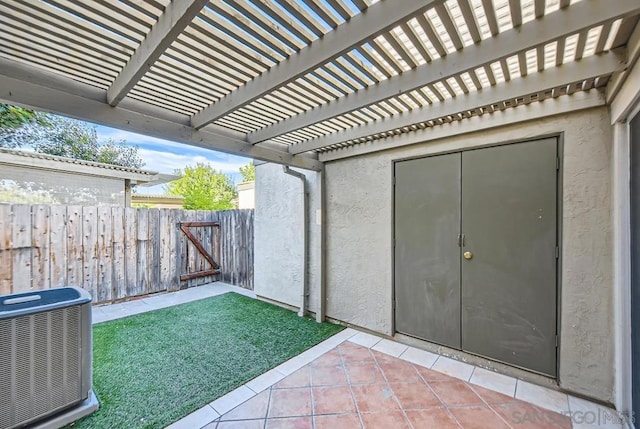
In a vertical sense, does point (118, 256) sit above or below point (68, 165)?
below

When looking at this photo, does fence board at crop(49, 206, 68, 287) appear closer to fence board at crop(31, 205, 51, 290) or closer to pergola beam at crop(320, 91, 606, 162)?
fence board at crop(31, 205, 51, 290)

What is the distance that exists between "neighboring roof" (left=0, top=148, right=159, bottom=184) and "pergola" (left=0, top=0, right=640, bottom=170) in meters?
5.33

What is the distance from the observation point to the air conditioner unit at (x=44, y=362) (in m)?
1.86

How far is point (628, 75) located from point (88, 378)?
14.4 ft

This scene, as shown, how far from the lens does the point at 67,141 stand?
11.3 meters

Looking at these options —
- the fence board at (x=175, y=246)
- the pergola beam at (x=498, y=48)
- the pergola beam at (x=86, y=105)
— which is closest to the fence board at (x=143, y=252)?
the fence board at (x=175, y=246)

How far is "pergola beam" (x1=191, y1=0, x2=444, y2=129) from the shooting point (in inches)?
51.5

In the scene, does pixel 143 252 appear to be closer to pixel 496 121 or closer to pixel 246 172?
pixel 496 121

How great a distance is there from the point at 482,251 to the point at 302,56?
2517 mm

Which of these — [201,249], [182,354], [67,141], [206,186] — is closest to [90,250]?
[201,249]

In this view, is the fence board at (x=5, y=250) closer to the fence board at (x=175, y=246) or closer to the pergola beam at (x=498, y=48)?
the fence board at (x=175, y=246)

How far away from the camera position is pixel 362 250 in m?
3.80

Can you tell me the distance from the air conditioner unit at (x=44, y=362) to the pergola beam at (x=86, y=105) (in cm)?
140

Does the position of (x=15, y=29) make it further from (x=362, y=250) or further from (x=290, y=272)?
(x=290, y=272)
